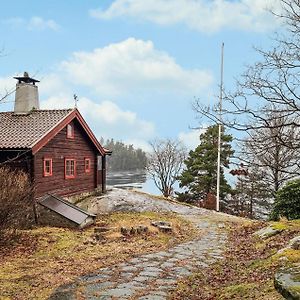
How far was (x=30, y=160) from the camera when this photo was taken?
15.6 m

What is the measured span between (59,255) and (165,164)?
101 feet

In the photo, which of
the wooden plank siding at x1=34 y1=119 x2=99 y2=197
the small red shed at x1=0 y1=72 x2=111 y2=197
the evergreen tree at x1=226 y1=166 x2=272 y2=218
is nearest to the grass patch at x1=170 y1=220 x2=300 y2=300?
the small red shed at x1=0 y1=72 x2=111 y2=197

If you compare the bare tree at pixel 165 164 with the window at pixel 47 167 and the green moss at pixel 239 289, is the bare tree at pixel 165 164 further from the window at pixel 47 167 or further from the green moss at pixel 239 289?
the green moss at pixel 239 289

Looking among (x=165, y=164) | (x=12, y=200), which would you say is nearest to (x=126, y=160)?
(x=165, y=164)

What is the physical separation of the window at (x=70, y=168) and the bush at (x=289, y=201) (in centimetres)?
1060

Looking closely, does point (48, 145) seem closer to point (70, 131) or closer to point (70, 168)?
point (70, 131)

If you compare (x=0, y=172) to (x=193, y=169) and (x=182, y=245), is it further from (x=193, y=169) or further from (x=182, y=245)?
(x=193, y=169)

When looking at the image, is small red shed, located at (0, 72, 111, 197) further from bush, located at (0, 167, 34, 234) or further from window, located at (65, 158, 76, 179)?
bush, located at (0, 167, 34, 234)

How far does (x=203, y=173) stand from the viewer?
3338 cm

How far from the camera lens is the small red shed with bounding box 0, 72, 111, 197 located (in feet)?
51.4

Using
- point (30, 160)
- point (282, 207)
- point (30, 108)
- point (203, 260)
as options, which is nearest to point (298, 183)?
point (282, 207)

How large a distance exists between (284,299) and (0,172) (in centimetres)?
961

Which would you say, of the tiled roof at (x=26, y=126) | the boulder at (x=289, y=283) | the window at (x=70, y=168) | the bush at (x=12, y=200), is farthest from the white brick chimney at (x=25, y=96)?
the boulder at (x=289, y=283)

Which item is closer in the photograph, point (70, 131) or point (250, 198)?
point (70, 131)
